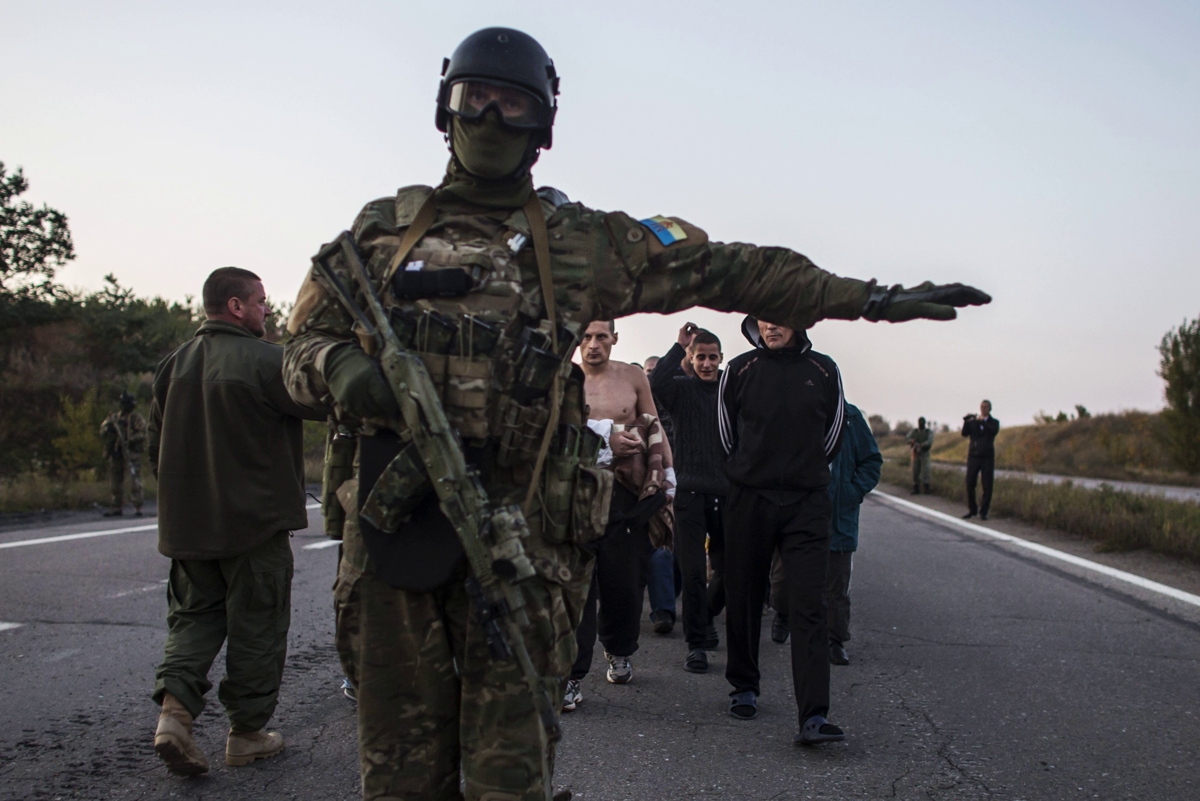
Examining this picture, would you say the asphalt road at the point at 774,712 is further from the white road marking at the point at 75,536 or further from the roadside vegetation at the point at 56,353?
the roadside vegetation at the point at 56,353

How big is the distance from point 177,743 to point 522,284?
8.13 feet

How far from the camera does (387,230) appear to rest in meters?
2.51

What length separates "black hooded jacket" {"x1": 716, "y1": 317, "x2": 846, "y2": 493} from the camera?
15.9ft

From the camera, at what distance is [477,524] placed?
221 centimetres

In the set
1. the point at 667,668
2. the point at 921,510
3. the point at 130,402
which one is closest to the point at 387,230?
the point at 667,668

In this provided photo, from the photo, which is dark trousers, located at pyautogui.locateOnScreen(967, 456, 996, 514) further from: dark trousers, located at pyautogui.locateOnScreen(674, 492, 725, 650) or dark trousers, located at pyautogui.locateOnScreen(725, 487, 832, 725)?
dark trousers, located at pyautogui.locateOnScreen(725, 487, 832, 725)

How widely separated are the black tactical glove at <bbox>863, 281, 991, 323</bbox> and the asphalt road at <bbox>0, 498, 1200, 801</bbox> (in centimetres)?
215

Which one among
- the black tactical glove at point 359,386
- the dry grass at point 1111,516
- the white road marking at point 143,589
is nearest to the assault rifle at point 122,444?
the white road marking at point 143,589

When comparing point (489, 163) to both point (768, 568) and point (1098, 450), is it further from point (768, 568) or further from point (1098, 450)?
point (1098, 450)

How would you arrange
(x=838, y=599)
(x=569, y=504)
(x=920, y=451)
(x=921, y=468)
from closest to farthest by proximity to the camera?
(x=569, y=504) < (x=838, y=599) < (x=920, y=451) < (x=921, y=468)

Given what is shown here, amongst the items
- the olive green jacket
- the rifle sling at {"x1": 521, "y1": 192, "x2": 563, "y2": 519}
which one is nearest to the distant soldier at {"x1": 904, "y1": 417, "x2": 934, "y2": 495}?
the olive green jacket

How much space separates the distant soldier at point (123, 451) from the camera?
Result: 1499cm

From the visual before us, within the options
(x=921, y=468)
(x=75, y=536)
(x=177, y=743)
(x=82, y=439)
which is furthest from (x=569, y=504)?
(x=82, y=439)

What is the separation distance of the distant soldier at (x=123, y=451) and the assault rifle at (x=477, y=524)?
14044 millimetres
